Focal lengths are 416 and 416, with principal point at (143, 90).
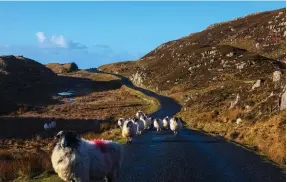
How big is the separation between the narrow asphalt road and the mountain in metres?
1.97

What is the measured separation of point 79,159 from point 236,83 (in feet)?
199

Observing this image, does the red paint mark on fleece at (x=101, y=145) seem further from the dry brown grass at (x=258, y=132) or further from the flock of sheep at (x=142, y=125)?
the flock of sheep at (x=142, y=125)

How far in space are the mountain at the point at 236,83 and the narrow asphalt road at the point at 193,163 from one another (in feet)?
6.47

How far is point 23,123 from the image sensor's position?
53.5m

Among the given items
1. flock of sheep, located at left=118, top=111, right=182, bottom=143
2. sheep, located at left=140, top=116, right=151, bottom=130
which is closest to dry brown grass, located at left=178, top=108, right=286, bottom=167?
flock of sheep, located at left=118, top=111, right=182, bottom=143

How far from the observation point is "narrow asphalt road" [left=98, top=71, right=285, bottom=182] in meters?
15.6

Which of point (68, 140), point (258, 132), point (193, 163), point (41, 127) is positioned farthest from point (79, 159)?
point (41, 127)

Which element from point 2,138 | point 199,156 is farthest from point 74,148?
point 2,138

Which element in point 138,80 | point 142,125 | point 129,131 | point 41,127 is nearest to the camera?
point 129,131

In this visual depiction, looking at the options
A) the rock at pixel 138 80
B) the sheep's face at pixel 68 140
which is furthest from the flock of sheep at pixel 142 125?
the rock at pixel 138 80

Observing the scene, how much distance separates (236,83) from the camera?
6944 centimetres

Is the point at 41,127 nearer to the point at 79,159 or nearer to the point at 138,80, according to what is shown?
the point at 79,159

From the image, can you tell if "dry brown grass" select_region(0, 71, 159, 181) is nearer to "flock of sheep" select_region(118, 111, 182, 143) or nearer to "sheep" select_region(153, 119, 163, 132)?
"flock of sheep" select_region(118, 111, 182, 143)

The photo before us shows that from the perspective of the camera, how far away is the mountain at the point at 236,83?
92.7ft
